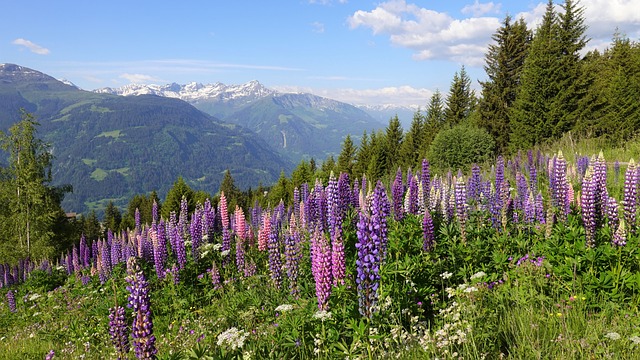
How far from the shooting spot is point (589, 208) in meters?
5.48

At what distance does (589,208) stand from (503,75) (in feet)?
121

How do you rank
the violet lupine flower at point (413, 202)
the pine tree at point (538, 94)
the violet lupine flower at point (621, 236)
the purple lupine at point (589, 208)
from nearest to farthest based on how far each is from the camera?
the violet lupine flower at point (621, 236) → the purple lupine at point (589, 208) → the violet lupine flower at point (413, 202) → the pine tree at point (538, 94)

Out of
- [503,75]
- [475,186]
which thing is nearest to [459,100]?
[503,75]

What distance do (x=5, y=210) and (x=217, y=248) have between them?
96.4ft

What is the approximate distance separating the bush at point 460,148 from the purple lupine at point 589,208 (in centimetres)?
2305

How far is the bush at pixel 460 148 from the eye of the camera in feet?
95.2

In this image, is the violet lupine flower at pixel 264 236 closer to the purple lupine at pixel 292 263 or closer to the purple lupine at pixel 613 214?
the purple lupine at pixel 292 263

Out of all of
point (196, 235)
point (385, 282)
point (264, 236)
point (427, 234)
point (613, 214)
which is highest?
point (613, 214)

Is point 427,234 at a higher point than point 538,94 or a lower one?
lower

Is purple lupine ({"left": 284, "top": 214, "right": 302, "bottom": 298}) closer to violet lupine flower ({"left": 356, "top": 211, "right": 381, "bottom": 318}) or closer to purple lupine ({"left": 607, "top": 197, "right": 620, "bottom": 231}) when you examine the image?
violet lupine flower ({"left": 356, "top": 211, "right": 381, "bottom": 318})

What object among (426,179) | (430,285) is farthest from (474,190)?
(430,285)

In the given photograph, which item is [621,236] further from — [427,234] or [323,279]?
[323,279]

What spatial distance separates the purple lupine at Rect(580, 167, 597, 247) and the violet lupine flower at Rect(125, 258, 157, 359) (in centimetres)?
586

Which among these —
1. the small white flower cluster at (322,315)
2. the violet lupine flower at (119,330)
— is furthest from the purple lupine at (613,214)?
the violet lupine flower at (119,330)
